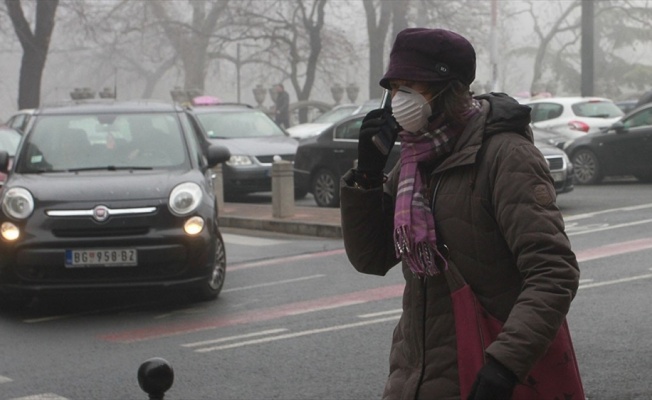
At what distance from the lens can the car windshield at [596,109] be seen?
84.6 ft

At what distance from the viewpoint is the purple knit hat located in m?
3.51

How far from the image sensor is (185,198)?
34.3ft

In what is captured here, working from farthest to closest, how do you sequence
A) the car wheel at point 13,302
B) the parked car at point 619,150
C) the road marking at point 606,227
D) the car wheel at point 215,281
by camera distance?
the parked car at point 619,150 < the road marking at point 606,227 < the car wheel at point 215,281 < the car wheel at point 13,302

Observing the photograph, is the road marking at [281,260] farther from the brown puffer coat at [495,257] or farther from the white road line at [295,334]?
the brown puffer coat at [495,257]

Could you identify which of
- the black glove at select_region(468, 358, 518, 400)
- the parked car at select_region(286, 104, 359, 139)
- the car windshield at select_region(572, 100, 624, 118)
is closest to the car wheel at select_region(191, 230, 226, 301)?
the black glove at select_region(468, 358, 518, 400)

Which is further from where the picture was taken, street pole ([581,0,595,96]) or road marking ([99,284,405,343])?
street pole ([581,0,595,96])

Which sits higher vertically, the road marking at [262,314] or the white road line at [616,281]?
the white road line at [616,281]

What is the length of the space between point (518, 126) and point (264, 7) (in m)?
47.5

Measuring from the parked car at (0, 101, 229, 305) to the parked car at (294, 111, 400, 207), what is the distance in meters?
9.34

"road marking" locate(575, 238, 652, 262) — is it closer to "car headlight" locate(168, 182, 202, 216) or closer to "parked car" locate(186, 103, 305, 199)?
"car headlight" locate(168, 182, 202, 216)

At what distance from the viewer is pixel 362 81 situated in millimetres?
86562

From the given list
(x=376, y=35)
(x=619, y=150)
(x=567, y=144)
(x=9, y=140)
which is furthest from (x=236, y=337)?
(x=376, y=35)

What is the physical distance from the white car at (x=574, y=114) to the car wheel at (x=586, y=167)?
1742 mm

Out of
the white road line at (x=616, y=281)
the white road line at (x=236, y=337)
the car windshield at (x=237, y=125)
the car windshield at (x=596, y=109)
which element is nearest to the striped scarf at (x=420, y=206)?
the white road line at (x=236, y=337)
